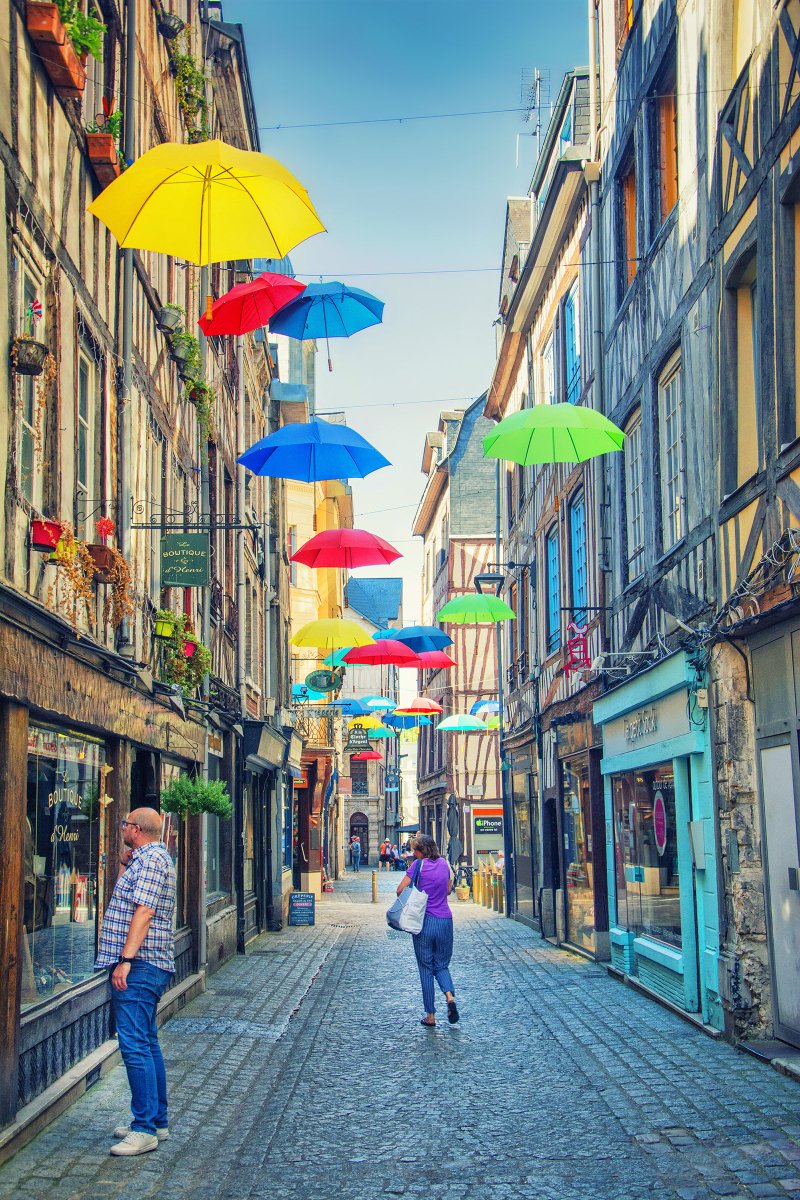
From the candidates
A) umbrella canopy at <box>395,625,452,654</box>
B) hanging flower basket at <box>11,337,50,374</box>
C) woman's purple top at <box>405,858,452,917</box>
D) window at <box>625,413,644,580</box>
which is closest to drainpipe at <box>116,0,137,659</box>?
woman's purple top at <box>405,858,452,917</box>

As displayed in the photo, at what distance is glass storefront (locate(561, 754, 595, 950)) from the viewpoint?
49.6ft

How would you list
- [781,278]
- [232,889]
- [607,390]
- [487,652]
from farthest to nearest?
[487,652] → [232,889] → [607,390] → [781,278]

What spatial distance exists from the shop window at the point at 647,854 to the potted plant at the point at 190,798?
3.76m

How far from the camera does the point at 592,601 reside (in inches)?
580

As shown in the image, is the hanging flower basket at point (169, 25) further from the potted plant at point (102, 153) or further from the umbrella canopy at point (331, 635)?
the umbrella canopy at point (331, 635)

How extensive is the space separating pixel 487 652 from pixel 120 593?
101 feet

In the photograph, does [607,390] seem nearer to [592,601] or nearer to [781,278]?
[592,601]

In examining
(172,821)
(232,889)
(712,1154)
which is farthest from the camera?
(232,889)

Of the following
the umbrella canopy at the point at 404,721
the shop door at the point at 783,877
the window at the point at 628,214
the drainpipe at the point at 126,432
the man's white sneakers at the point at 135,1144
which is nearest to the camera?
the man's white sneakers at the point at 135,1144

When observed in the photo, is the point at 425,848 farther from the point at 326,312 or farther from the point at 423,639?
the point at 423,639

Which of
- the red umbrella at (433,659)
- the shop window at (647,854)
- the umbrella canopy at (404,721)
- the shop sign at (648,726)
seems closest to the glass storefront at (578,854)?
the shop window at (647,854)

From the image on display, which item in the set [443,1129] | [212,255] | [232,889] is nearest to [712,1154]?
[443,1129]

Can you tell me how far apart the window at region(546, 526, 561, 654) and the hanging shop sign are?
319 inches

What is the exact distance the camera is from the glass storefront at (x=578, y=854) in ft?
49.6
